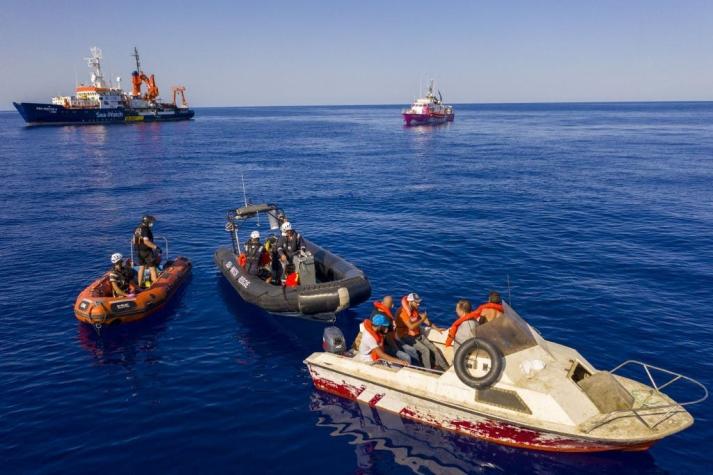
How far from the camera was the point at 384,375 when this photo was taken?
33.1 ft

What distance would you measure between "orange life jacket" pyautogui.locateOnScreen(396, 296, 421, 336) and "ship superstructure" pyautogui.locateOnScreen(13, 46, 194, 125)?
12047 centimetres

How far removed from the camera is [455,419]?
30.9ft

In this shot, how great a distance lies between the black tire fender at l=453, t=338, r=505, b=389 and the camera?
8.86 m

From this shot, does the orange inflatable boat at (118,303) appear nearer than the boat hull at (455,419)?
No

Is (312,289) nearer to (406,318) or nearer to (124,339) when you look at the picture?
(406,318)

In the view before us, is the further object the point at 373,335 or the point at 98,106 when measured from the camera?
the point at 98,106

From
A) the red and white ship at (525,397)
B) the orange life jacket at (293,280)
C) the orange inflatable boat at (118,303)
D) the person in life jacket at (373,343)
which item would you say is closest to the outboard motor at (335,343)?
the person in life jacket at (373,343)

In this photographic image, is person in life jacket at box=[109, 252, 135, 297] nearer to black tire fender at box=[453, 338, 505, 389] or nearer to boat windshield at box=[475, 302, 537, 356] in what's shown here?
black tire fender at box=[453, 338, 505, 389]

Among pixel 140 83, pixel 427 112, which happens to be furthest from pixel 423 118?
pixel 140 83

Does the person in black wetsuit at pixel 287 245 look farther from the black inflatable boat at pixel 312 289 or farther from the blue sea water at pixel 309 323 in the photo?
the blue sea water at pixel 309 323

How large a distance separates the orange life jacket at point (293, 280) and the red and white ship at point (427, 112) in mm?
99264

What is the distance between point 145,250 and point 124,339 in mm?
3779

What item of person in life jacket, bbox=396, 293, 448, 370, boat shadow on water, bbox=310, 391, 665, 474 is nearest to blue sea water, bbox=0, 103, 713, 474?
boat shadow on water, bbox=310, 391, 665, 474

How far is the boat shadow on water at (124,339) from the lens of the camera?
13.0 metres
